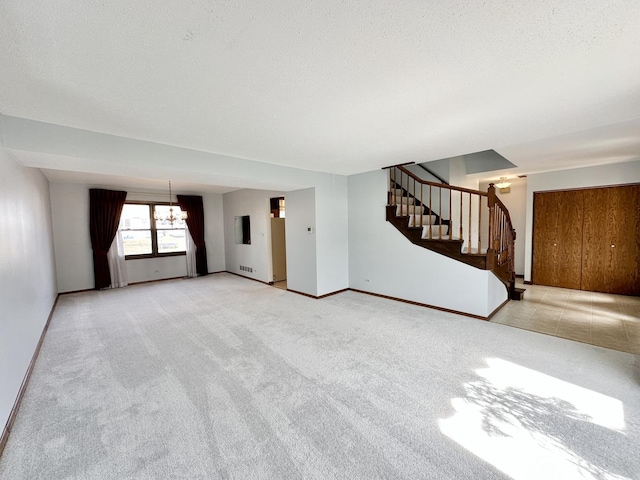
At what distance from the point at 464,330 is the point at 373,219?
7.94ft

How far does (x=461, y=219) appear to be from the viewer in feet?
13.8

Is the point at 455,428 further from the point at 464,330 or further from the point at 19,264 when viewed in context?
the point at 19,264

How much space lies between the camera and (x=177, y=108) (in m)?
2.26

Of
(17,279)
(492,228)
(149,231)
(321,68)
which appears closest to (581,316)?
(492,228)

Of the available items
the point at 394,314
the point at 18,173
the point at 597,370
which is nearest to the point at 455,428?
the point at 597,370

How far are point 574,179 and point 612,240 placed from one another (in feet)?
4.28

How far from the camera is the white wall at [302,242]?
518 cm

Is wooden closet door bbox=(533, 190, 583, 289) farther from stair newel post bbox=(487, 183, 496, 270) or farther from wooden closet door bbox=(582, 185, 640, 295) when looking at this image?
stair newel post bbox=(487, 183, 496, 270)

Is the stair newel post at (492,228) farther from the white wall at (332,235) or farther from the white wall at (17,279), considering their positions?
the white wall at (17,279)

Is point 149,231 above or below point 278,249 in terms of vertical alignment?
above

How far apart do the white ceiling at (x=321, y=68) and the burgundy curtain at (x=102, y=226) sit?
431cm

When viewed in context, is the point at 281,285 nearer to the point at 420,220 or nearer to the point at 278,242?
the point at 278,242

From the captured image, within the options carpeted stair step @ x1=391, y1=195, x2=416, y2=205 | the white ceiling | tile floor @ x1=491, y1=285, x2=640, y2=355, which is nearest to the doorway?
carpeted stair step @ x1=391, y1=195, x2=416, y2=205

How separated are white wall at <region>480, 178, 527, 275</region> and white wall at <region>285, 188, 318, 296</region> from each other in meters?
4.47
